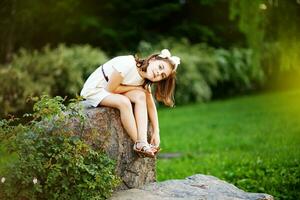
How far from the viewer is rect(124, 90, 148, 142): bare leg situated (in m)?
4.79

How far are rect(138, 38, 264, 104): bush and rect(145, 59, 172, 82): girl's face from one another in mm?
11825

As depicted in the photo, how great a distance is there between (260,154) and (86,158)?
3820 millimetres

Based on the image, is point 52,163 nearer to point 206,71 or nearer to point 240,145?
point 240,145

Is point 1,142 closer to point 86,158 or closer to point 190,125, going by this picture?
point 86,158

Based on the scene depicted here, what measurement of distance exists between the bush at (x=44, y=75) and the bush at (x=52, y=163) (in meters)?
7.32

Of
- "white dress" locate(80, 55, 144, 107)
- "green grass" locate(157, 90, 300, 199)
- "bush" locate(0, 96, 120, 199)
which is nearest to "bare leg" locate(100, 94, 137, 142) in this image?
"white dress" locate(80, 55, 144, 107)

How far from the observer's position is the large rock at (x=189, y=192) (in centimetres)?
452

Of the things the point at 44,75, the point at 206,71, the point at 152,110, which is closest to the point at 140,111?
the point at 152,110

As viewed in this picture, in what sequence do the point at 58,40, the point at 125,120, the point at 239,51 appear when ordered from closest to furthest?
the point at 125,120, the point at 239,51, the point at 58,40

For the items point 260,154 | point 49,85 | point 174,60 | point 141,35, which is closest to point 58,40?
point 141,35

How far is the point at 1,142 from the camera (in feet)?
13.6

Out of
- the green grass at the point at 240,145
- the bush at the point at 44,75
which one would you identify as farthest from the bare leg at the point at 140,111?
the bush at the point at 44,75

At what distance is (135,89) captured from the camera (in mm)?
4996

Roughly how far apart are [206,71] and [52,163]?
14.5 m
